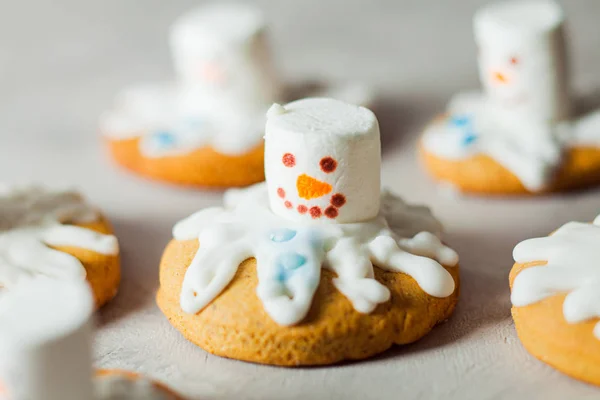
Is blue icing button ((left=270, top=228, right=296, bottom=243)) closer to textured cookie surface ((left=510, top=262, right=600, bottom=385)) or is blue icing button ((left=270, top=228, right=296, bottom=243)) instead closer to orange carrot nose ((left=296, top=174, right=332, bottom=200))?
orange carrot nose ((left=296, top=174, right=332, bottom=200))

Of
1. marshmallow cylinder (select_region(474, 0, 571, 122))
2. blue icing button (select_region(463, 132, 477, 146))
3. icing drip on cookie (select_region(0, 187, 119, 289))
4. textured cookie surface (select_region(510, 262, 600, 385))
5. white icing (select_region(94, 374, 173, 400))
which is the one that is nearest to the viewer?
white icing (select_region(94, 374, 173, 400))

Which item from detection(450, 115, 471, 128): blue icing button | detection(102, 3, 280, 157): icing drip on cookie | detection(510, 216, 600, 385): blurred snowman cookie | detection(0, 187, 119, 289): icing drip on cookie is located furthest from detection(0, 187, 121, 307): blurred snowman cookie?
detection(450, 115, 471, 128): blue icing button

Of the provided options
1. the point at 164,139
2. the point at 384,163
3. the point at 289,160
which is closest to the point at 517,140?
the point at 384,163

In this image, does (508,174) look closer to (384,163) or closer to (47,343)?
(384,163)

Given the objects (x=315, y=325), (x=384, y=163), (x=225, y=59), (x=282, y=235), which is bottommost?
(x=384, y=163)

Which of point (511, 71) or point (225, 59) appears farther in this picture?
point (225, 59)

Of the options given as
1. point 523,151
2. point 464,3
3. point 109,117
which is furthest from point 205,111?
point 464,3
